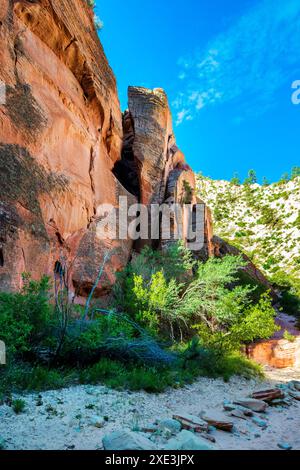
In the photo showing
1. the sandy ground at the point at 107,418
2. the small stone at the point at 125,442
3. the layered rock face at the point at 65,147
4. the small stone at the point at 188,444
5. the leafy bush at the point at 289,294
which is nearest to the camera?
the small stone at the point at 125,442

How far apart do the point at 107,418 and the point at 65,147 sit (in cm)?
1116

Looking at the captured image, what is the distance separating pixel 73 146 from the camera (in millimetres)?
13867

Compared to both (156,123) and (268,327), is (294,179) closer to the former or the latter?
(156,123)

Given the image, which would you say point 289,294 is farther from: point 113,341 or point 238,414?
point 238,414

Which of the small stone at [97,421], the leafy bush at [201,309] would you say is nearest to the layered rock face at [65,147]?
the leafy bush at [201,309]

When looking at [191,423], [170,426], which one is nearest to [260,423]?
[191,423]

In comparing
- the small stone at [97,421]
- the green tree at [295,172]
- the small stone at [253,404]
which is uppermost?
the green tree at [295,172]

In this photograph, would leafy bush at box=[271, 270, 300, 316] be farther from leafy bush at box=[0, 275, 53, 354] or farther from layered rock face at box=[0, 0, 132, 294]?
leafy bush at box=[0, 275, 53, 354]

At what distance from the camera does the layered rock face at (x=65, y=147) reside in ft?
33.3

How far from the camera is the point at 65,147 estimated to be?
13.3m

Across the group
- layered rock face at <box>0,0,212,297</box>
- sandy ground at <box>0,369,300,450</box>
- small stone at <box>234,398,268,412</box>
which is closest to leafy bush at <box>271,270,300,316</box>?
layered rock face at <box>0,0,212,297</box>

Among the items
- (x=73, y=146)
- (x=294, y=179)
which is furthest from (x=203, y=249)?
(x=294, y=179)

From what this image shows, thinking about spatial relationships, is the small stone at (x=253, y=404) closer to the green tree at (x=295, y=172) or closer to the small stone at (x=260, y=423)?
the small stone at (x=260, y=423)

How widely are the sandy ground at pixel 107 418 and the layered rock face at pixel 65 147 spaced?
15.1 ft
